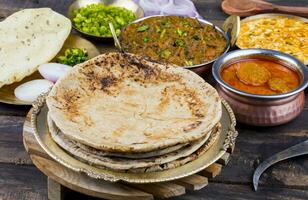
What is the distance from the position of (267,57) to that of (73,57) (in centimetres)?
112

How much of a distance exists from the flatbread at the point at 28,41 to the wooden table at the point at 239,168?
0.23 meters

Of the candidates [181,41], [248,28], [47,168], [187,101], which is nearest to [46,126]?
[47,168]

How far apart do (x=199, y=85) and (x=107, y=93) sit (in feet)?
1.37

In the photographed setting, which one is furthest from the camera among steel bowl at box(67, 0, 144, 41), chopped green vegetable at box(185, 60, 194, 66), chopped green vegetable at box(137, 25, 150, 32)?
steel bowl at box(67, 0, 144, 41)

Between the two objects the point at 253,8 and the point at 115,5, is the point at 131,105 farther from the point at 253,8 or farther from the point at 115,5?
the point at 253,8

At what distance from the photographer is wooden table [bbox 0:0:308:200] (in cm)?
241

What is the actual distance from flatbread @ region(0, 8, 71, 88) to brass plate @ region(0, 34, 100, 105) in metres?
0.07

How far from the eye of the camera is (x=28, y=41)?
3.25 m

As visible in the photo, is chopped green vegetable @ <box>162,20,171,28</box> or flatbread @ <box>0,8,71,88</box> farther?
chopped green vegetable @ <box>162,20,171,28</box>

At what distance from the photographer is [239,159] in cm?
258

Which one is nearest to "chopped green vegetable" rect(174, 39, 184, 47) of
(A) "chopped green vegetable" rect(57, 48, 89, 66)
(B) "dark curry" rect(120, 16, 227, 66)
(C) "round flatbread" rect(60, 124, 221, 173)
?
(B) "dark curry" rect(120, 16, 227, 66)

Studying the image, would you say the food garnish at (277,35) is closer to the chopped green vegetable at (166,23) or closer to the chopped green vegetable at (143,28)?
the chopped green vegetable at (166,23)

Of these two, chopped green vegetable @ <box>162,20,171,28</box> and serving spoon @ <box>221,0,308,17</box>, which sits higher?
chopped green vegetable @ <box>162,20,171,28</box>

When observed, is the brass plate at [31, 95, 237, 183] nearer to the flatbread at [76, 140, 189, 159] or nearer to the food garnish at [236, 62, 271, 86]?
the flatbread at [76, 140, 189, 159]
